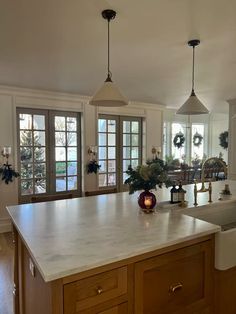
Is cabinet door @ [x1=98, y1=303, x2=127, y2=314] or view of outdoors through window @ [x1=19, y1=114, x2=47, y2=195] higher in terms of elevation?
view of outdoors through window @ [x1=19, y1=114, x2=47, y2=195]

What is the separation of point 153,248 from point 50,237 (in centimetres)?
58

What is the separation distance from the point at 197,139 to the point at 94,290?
8134mm

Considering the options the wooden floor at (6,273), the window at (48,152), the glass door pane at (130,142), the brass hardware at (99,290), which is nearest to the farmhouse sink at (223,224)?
the brass hardware at (99,290)

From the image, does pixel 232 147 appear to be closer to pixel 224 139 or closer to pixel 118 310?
pixel 224 139

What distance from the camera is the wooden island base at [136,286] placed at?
110 centimetres

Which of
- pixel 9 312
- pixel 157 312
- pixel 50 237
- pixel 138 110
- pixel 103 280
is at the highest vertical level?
pixel 138 110

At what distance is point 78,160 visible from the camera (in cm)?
500

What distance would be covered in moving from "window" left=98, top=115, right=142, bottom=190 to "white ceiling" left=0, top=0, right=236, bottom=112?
128 centimetres

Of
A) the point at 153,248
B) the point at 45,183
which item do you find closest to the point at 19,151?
the point at 45,183

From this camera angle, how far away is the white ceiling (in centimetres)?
188

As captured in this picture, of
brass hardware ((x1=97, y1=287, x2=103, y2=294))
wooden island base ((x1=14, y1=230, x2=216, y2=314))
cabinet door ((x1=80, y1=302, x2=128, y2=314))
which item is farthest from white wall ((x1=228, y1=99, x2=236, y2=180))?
brass hardware ((x1=97, y1=287, x2=103, y2=294))

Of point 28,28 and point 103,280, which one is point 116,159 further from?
point 103,280

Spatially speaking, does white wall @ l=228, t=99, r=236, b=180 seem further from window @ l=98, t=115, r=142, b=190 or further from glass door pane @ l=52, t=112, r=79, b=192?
glass door pane @ l=52, t=112, r=79, b=192

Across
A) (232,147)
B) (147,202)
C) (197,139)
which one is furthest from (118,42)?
(197,139)
